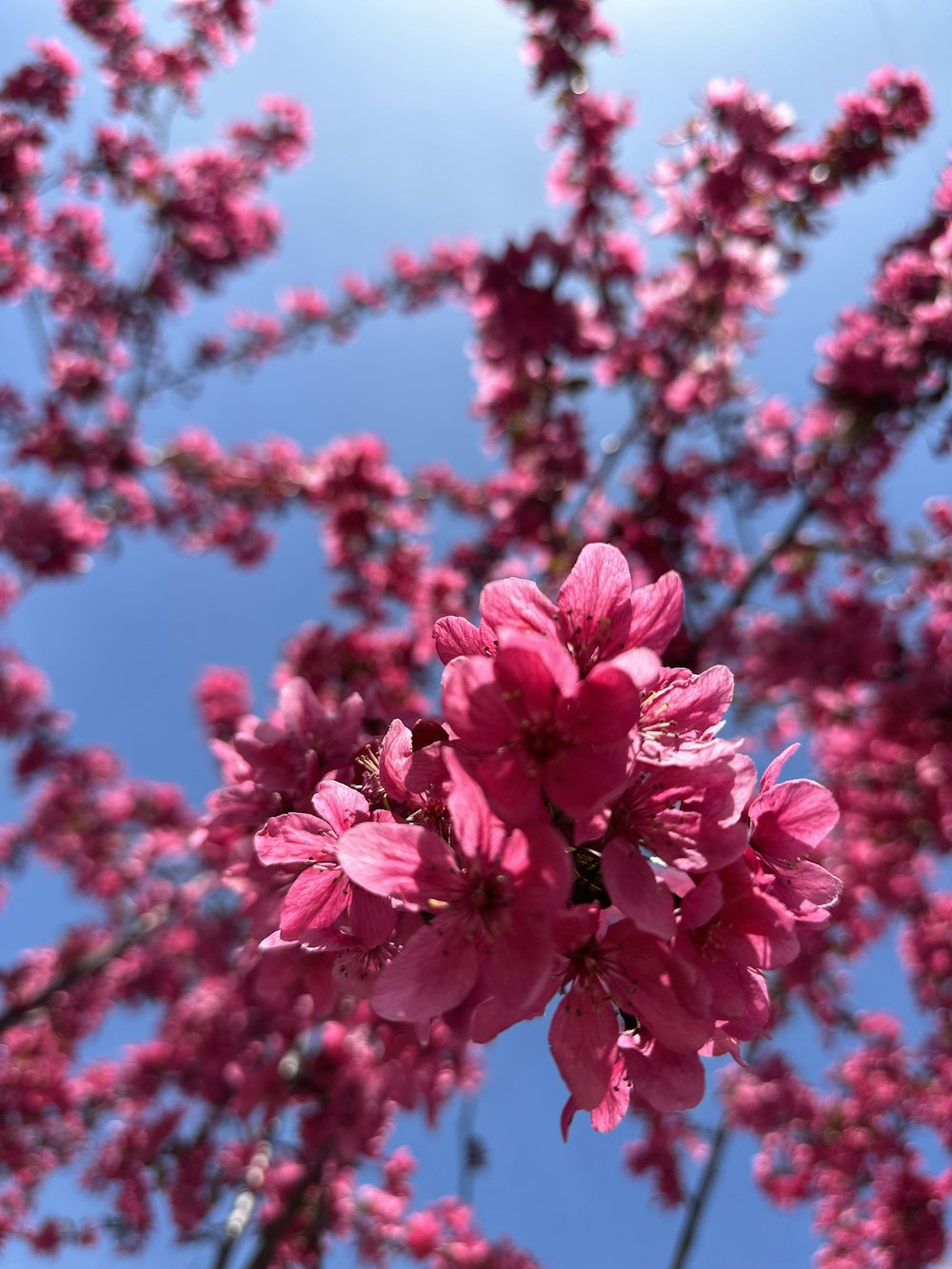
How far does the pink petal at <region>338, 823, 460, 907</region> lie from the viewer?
3.82ft

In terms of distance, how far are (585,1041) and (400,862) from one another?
0.46 metres

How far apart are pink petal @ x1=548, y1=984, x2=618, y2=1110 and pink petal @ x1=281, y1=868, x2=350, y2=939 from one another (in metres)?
0.44

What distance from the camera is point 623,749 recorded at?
3.83 ft

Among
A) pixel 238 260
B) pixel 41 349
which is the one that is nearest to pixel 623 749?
pixel 41 349

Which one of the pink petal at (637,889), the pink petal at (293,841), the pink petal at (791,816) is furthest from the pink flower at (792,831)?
the pink petal at (293,841)

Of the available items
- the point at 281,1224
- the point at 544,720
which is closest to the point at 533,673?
the point at 544,720

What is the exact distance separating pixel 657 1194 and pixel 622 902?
8.79 meters

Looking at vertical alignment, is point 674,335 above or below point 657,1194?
above

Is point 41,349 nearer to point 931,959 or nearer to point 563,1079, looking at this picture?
point 563,1079

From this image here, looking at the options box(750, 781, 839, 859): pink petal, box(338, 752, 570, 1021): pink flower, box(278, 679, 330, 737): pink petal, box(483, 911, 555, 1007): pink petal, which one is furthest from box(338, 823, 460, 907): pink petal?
box(278, 679, 330, 737): pink petal

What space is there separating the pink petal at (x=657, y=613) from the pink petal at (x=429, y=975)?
0.63 meters

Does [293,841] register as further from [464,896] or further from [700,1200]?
[700,1200]

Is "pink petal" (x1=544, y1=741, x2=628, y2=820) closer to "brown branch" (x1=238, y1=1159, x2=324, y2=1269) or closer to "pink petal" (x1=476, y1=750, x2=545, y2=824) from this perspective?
"pink petal" (x1=476, y1=750, x2=545, y2=824)

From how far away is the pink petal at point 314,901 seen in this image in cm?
135
